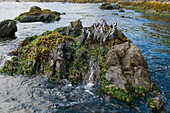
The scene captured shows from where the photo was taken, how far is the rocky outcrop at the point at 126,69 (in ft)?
40.0

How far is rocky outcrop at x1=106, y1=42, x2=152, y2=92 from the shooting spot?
12198 millimetres

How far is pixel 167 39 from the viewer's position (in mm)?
27016

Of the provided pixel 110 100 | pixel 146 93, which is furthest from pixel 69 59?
pixel 146 93

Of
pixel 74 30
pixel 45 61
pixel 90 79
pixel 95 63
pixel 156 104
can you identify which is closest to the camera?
pixel 156 104

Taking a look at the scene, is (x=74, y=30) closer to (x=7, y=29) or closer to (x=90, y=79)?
(x=90, y=79)

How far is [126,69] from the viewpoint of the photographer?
1316 centimetres

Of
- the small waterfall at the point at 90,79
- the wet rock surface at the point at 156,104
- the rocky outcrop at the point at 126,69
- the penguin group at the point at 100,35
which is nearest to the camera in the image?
the wet rock surface at the point at 156,104

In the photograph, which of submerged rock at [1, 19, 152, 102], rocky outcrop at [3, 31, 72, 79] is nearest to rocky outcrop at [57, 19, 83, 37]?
submerged rock at [1, 19, 152, 102]

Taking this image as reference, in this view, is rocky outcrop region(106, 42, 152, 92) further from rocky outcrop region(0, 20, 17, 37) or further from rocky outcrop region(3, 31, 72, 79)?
rocky outcrop region(0, 20, 17, 37)

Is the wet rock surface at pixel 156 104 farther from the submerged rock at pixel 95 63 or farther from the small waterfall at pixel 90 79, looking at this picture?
the small waterfall at pixel 90 79

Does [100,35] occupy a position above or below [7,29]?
above

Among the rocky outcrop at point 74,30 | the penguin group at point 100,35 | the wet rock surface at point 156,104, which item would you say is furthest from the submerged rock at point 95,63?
the rocky outcrop at point 74,30

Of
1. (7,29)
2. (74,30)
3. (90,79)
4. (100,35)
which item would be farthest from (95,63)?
(7,29)

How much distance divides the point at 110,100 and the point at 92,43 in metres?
7.97
